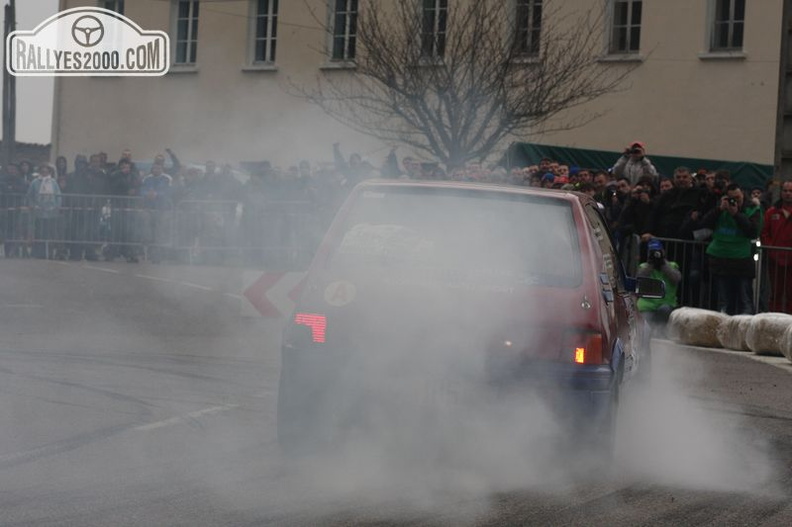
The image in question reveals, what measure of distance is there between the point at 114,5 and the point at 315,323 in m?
6.12

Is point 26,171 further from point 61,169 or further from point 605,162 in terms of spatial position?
point 605,162

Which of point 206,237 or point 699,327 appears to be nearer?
point 699,327

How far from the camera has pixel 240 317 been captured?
16.2 meters

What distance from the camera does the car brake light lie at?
7.36 meters

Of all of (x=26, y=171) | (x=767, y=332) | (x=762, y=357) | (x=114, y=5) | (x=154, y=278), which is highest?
(x=114, y=5)

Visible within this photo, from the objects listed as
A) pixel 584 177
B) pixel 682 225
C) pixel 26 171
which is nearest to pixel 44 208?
pixel 26 171

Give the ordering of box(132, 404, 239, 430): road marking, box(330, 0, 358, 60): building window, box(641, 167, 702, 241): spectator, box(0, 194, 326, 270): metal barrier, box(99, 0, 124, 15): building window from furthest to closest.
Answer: box(0, 194, 326, 270): metal barrier → box(641, 167, 702, 241): spectator → box(330, 0, 358, 60): building window → box(99, 0, 124, 15): building window → box(132, 404, 239, 430): road marking

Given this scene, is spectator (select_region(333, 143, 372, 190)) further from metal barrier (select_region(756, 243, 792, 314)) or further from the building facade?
metal barrier (select_region(756, 243, 792, 314))

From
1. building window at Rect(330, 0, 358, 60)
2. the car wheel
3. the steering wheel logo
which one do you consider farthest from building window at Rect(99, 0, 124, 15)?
the car wheel

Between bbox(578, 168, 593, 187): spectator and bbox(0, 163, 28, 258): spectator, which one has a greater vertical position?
bbox(578, 168, 593, 187): spectator

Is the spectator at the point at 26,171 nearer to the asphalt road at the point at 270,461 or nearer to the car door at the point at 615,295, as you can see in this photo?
the asphalt road at the point at 270,461

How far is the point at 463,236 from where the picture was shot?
774 cm

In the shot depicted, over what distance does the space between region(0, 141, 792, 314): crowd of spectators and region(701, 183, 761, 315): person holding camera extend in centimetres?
1

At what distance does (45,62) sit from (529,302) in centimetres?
616
